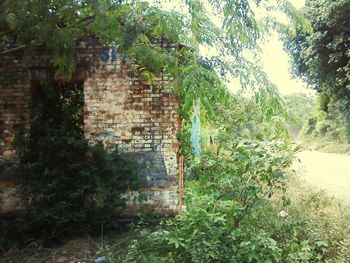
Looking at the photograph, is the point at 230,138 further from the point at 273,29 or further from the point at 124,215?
the point at 124,215

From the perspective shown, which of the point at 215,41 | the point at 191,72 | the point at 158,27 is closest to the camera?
the point at 191,72

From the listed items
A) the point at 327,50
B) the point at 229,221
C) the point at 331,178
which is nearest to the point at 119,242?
the point at 229,221

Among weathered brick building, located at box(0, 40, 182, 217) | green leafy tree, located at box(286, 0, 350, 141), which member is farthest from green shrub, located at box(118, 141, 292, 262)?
green leafy tree, located at box(286, 0, 350, 141)

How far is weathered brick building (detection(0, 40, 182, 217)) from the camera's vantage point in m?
6.19

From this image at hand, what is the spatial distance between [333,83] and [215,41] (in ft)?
43.4

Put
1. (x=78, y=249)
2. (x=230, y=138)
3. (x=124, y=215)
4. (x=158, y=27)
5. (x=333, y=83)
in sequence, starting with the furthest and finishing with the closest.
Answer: (x=333, y=83)
(x=124, y=215)
(x=230, y=138)
(x=78, y=249)
(x=158, y=27)

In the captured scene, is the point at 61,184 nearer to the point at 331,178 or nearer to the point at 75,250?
the point at 75,250

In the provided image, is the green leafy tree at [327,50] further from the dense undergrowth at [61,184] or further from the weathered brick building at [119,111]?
the dense undergrowth at [61,184]

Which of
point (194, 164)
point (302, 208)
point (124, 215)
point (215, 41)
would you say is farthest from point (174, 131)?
point (302, 208)

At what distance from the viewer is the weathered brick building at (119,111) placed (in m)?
6.19

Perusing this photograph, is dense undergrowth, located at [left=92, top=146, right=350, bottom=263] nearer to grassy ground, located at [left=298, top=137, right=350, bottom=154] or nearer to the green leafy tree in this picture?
the green leafy tree

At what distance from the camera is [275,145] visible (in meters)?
4.81

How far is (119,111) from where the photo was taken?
20.3ft

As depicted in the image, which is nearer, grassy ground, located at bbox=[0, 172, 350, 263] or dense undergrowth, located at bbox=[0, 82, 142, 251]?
grassy ground, located at bbox=[0, 172, 350, 263]
